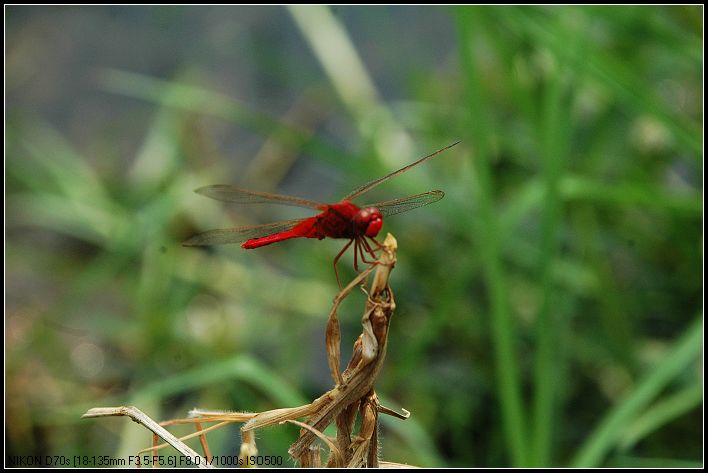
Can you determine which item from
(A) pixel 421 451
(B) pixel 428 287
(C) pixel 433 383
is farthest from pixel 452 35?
(A) pixel 421 451

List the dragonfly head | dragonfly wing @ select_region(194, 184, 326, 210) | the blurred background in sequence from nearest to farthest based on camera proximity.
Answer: the dragonfly head → dragonfly wing @ select_region(194, 184, 326, 210) → the blurred background

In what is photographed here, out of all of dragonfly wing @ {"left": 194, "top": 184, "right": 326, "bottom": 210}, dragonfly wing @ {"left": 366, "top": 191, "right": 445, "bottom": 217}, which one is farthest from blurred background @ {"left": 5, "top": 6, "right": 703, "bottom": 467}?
dragonfly wing @ {"left": 194, "top": 184, "right": 326, "bottom": 210}

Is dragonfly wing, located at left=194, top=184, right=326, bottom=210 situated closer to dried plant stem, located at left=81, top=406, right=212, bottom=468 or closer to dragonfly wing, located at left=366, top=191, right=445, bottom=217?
dragonfly wing, located at left=366, top=191, right=445, bottom=217

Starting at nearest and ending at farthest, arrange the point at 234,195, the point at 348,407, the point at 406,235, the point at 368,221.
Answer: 1. the point at 348,407
2. the point at 368,221
3. the point at 234,195
4. the point at 406,235

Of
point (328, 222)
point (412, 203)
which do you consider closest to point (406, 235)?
point (412, 203)

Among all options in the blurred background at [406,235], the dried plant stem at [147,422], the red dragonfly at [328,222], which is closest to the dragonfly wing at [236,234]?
the red dragonfly at [328,222]

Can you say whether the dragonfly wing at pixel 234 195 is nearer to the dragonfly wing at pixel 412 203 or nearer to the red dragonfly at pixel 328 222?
the red dragonfly at pixel 328 222

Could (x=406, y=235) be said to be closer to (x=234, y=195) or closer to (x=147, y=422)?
(x=234, y=195)
